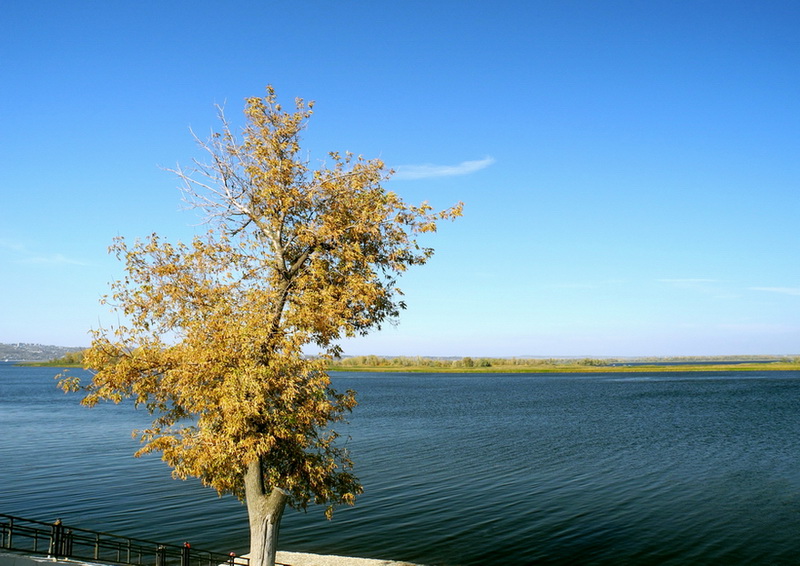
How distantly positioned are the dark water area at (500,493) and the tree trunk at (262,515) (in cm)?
750

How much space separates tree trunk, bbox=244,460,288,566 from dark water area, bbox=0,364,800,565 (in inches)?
295

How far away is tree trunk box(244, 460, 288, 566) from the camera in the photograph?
1695cm

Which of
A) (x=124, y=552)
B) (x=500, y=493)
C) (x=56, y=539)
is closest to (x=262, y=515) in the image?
(x=56, y=539)

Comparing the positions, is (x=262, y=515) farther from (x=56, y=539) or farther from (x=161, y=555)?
(x=56, y=539)

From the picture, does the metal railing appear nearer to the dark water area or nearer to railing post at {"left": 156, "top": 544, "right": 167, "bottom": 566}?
railing post at {"left": 156, "top": 544, "right": 167, "bottom": 566}

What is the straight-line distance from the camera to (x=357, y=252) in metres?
16.9

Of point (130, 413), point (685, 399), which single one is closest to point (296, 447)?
point (130, 413)

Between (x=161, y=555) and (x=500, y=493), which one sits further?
(x=500, y=493)

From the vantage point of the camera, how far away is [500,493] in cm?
3316

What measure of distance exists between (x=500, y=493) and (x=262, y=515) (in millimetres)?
19298

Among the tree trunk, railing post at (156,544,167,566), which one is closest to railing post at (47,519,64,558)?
railing post at (156,544,167,566)

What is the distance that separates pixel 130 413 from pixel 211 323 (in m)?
72.3

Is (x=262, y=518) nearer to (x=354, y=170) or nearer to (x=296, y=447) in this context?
(x=296, y=447)

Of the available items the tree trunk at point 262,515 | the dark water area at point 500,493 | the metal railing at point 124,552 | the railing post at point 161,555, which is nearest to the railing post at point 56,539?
the metal railing at point 124,552
